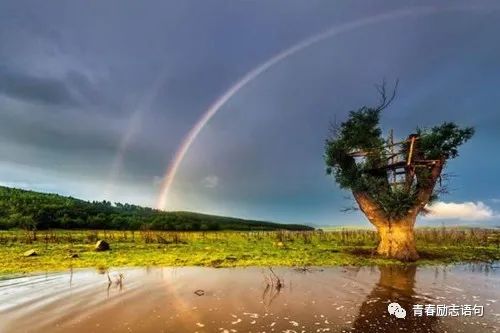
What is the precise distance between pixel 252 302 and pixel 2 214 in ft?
315

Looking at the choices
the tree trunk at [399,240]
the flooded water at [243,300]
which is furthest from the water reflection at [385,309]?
the tree trunk at [399,240]

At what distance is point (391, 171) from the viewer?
1249 inches

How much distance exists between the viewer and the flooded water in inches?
480

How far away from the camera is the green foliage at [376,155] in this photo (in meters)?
30.4

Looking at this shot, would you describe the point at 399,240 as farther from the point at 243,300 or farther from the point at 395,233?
the point at 243,300

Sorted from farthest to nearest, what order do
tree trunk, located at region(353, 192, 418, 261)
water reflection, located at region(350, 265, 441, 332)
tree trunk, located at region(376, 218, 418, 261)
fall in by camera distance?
tree trunk, located at region(353, 192, 418, 261), tree trunk, located at region(376, 218, 418, 261), water reflection, located at region(350, 265, 441, 332)

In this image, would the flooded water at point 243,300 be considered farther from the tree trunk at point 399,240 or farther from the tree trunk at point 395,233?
the tree trunk at point 395,233

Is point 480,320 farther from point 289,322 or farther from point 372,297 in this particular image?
point 289,322

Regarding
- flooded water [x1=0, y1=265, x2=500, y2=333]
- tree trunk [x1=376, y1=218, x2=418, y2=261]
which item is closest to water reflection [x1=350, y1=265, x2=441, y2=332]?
flooded water [x1=0, y1=265, x2=500, y2=333]

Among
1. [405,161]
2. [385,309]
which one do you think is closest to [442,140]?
[405,161]

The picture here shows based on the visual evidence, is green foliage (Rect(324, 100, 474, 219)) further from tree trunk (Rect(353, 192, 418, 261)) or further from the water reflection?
the water reflection

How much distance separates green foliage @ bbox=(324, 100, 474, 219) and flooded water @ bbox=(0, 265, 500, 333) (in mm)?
7658

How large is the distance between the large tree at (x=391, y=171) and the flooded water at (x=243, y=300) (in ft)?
22.3

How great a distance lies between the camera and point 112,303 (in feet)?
49.2
